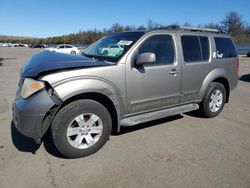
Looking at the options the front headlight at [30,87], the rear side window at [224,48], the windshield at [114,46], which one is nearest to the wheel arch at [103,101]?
the front headlight at [30,87]

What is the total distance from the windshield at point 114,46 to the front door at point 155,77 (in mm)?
183

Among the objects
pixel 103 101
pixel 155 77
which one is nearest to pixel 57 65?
pixel 103 101

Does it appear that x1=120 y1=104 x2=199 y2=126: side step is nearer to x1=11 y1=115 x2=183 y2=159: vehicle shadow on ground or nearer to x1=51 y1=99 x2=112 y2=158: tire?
x1=51 y1=99 x2=112 y2=158: tire

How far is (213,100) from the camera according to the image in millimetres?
5375

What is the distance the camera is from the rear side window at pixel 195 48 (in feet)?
15.1

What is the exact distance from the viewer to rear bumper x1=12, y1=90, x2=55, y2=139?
3.13 meters

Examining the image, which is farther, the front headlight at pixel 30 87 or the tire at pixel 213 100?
the tire at pixel 213 100

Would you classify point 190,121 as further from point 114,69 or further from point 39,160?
point 39,160

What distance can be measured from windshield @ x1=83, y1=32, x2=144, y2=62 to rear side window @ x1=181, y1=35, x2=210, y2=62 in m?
1.01

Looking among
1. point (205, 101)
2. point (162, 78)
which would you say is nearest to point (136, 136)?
point (162, 78)

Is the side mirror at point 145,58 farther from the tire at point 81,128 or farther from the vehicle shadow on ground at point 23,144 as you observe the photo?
the vehicle shadow on ground at point 23,144

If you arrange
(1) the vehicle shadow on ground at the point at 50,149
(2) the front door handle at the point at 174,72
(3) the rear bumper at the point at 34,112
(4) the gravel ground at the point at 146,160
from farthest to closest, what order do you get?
(2) the front door handle at the point at 174,72 < (1) the vehicle shadow on ground at the point at 50,149 < (3) the rear bumper at the point at 34,112 < (4) the gravel ground at the point at 146,160

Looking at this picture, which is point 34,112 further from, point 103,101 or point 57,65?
point 103,101

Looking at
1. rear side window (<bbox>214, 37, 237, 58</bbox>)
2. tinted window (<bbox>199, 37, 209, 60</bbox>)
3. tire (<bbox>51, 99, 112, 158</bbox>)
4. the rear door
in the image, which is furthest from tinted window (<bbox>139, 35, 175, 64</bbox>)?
rear side window (<bbox>214, 37, 237, 58</bbox>)
